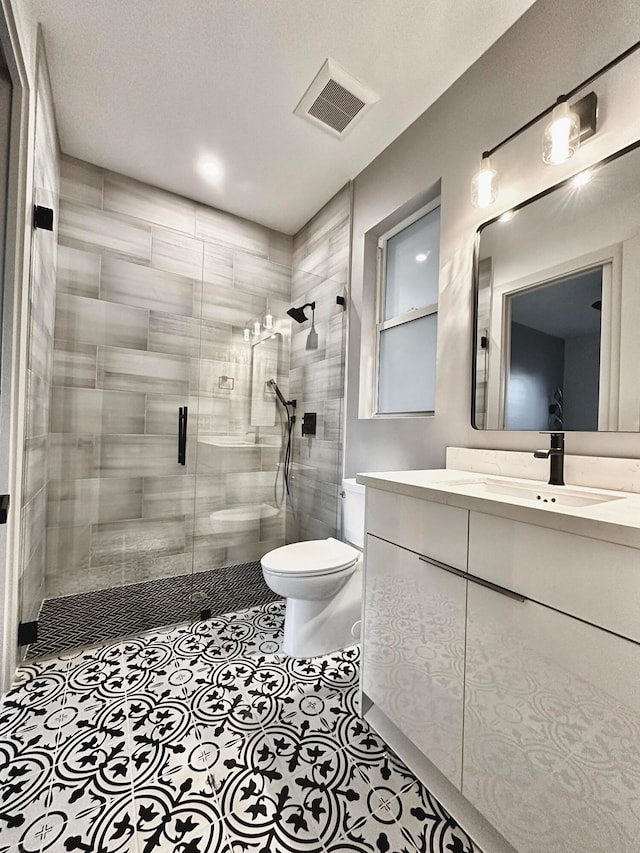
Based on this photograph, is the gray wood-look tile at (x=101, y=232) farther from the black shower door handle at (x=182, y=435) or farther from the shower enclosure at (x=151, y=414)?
the black shower door handle at (x=182, y=435)

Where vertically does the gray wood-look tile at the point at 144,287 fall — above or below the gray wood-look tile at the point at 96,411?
above

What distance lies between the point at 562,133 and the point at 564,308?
0.55 metres

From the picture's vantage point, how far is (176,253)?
7.57 feet

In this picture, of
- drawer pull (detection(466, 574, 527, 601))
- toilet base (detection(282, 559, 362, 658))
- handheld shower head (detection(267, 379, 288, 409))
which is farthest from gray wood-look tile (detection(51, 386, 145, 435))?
drawer pull (detection(466, 574, 527, 601))

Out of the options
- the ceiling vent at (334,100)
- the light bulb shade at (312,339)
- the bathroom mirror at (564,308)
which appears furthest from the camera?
the light bulb shade at (312,339)

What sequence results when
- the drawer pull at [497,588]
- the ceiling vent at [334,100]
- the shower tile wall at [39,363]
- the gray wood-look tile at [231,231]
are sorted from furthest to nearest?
the gray wood-look tile at [231,231] → the ceiling vent at [334,100] → the shower tile wall at [39,363] → the drawer pull at [497,588]

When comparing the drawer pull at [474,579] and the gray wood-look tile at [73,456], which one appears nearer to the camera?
the drawer pull at [474,579]

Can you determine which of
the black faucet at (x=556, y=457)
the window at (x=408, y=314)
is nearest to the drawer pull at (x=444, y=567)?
the black faucet at (x=556, y=457)

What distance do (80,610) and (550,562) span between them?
2.19 meters

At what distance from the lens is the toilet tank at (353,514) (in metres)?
1.92

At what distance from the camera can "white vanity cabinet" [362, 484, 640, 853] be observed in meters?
0.68

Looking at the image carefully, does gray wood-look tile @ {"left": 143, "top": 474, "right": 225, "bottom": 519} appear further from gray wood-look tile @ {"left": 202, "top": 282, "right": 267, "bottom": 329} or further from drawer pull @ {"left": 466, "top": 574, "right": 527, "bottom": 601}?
drawer pull @ {"left": 466, "top": 574, "right": 527, "bottom": 601}

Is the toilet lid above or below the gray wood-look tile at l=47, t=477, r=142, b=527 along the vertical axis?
below

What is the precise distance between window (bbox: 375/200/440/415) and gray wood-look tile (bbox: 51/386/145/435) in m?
1.42
